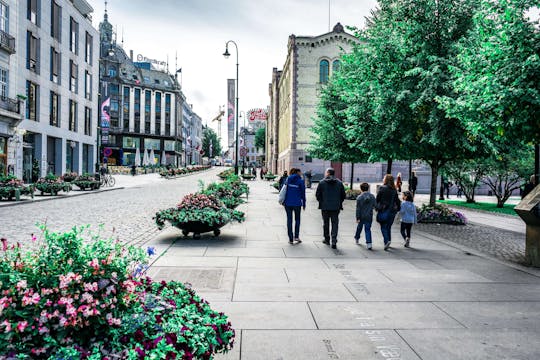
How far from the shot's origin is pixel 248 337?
4.09 metres

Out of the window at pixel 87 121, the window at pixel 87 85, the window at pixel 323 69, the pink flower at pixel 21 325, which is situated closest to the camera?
the pink flower at pixel 21 325

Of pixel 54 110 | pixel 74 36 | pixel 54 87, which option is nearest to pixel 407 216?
pixel 54 110

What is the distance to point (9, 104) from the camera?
26.7 meters

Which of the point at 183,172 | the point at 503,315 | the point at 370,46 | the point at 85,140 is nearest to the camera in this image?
the point at 503,315

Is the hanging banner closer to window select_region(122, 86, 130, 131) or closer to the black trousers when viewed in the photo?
the black trousers

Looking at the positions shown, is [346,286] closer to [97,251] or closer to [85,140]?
[97,251]

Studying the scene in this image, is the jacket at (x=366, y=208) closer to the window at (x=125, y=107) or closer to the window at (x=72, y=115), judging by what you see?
the window at (x=72, y=115)

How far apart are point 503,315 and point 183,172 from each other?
58192 mm

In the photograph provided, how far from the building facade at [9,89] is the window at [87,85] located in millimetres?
12472

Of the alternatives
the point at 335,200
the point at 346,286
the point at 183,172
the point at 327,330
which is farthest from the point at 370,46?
the point at 183,172

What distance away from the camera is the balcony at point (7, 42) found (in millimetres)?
25992

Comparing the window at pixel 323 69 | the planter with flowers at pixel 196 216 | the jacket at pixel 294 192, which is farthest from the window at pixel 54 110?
the jacket at pixel 294 192

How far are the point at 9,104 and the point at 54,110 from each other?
773cm

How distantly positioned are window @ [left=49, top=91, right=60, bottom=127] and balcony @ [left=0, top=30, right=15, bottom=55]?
6.93m
